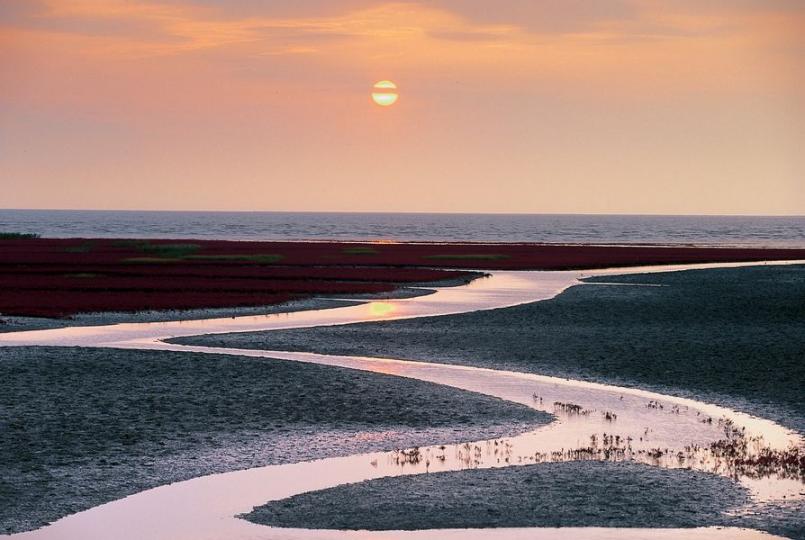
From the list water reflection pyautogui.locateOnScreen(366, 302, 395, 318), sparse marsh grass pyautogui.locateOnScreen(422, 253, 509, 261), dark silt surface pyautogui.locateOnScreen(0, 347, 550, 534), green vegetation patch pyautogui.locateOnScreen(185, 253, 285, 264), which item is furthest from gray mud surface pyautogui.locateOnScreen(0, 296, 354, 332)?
sparse marsh grass pyautogui.locateOnScreen(422, 253, 509, 261)

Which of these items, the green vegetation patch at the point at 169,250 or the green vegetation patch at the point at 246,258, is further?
the green vegetation patch at the point at 169,250

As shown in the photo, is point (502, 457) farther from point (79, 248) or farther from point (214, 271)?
point (79, 248)

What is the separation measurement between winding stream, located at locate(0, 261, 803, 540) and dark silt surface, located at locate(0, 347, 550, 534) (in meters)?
0.58

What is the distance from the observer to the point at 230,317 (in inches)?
1681

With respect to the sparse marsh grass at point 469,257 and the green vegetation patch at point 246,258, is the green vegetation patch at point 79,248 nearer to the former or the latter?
the green vegetation patch at point 246,258

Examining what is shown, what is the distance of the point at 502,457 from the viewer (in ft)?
57.2

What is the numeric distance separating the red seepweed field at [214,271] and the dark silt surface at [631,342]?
1258 centimetres

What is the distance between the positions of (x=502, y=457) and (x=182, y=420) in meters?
6.32

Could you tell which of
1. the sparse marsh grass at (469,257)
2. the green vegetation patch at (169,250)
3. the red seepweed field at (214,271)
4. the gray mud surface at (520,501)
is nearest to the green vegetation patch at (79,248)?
the red seepweed field at (214,271)

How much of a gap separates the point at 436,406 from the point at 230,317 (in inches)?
872

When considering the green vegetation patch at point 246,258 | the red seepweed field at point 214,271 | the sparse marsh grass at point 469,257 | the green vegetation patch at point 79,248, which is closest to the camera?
the red seepweed field at point 214,271

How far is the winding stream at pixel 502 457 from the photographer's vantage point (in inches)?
520

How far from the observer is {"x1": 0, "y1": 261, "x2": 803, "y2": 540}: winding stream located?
43.3ft

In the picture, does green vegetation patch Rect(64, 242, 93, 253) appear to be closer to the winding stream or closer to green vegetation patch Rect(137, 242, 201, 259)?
green vegetation patch Rect(137, 242, 201, 259)
